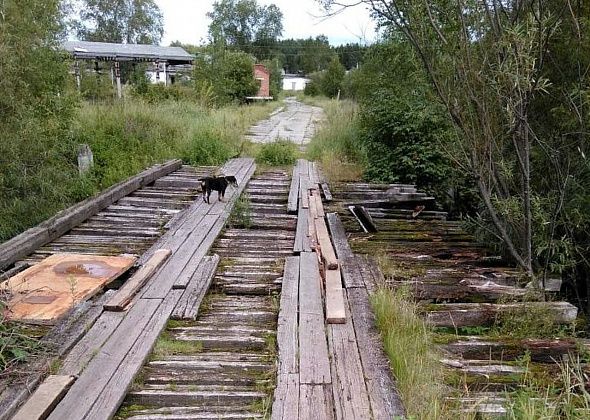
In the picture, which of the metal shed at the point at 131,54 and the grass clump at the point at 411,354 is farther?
the metal shed at the point at 131,54

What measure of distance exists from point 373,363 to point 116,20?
58659 mm

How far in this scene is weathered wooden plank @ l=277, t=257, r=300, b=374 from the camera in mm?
2921

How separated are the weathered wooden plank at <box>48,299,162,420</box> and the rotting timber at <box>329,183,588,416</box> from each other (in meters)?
1.71

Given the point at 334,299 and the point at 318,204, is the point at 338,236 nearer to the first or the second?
the point at 318,204

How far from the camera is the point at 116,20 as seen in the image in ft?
181

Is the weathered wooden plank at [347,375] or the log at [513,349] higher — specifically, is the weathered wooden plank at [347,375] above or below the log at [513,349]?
above

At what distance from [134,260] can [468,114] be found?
324 cm

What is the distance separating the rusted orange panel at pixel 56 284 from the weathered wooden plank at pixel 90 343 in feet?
1.04

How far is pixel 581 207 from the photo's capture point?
537cm

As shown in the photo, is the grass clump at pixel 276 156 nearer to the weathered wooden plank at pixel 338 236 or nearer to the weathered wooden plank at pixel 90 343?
the weathered wooden plank at pixel 338 236

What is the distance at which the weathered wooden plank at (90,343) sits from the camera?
109 inches

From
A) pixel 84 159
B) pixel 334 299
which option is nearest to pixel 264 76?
pixel 84 159

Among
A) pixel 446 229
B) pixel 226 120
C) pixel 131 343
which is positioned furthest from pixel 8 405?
pixel 226 120

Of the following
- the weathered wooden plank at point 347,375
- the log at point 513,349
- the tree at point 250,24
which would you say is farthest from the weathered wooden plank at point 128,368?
the tree at point 250,24
